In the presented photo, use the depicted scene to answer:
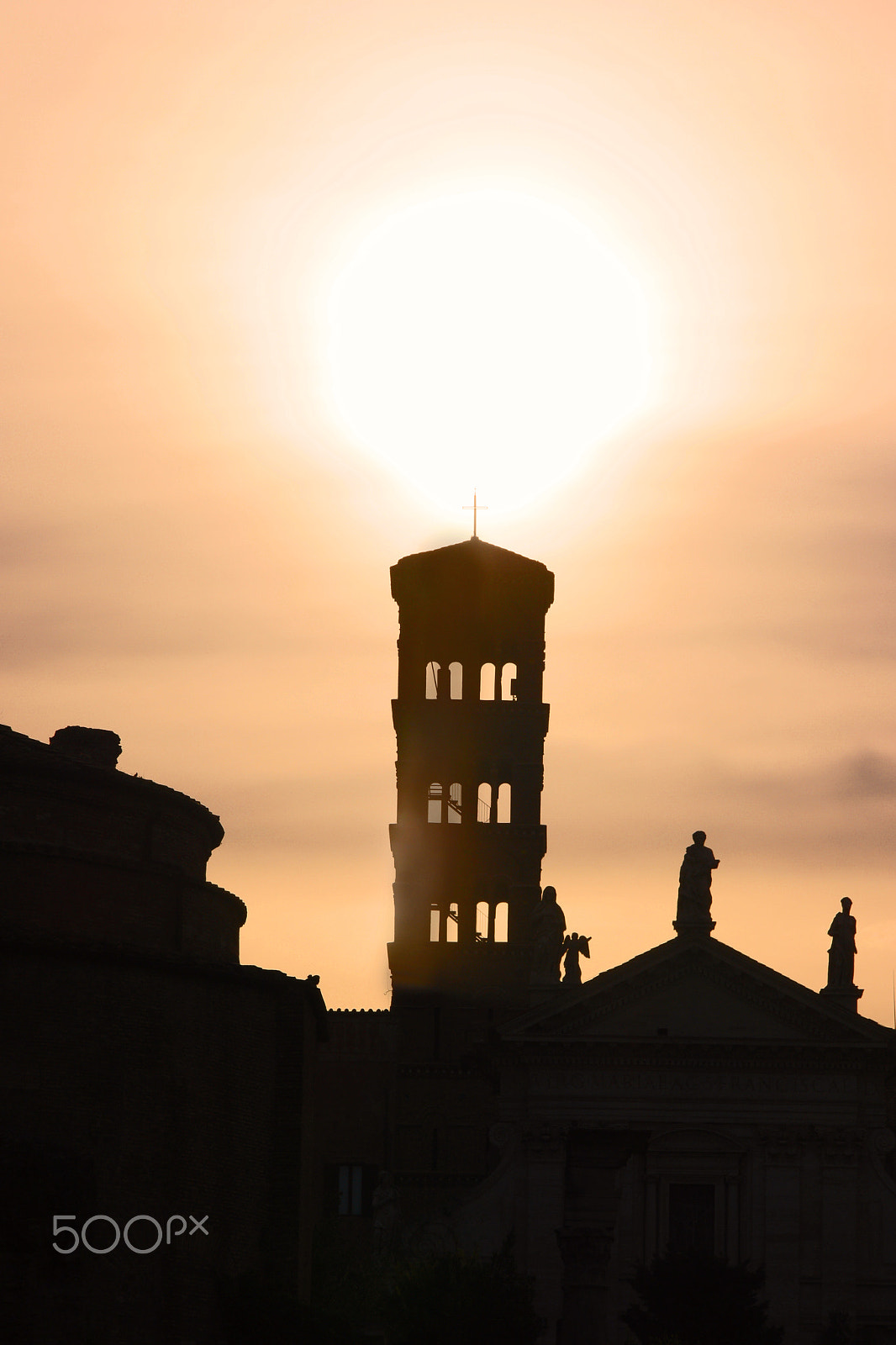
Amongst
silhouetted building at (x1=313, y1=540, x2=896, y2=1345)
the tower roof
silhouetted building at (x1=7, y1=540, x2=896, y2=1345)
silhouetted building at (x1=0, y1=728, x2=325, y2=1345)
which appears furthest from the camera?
the tower roof

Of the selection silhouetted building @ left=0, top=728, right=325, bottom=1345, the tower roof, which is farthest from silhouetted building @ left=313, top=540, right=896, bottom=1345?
silhouetted building @ left=0, top=728, right=325, bottom=1345

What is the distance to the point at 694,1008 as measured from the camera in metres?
58.6

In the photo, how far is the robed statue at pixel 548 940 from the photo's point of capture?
5962 centimetres

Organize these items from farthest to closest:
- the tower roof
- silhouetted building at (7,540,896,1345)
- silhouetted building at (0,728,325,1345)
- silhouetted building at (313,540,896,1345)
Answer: the tower roof
silhouetted building at (313,540,896,1345)
silhouetted building at (7,540,896,1345)
silhouetted building at (0,728,325,1345)

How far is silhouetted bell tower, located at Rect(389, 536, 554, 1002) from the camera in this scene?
6425 cm

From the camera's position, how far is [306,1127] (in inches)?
1416

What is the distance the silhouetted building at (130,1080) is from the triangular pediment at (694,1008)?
21.9 metres

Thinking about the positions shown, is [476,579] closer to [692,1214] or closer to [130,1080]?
[692,1214]

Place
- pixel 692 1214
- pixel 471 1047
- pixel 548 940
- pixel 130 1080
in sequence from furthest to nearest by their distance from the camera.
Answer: pixel 471 1047 < pixel 548 940 < pixel 692 1214 < pixel 130 1080

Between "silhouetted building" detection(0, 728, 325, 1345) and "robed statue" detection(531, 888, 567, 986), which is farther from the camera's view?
"robed statue" detection(531, 888, 567, 986)

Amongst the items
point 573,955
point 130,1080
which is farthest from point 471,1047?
point 130,1080

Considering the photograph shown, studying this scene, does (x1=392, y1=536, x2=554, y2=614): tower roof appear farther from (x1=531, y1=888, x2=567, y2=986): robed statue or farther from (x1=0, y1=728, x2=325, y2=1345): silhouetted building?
(x1=0, y1=728, x2=325, y2=1345): silhouetted building

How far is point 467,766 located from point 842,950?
1098 centimetres

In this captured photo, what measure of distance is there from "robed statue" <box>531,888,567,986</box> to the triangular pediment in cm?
78
